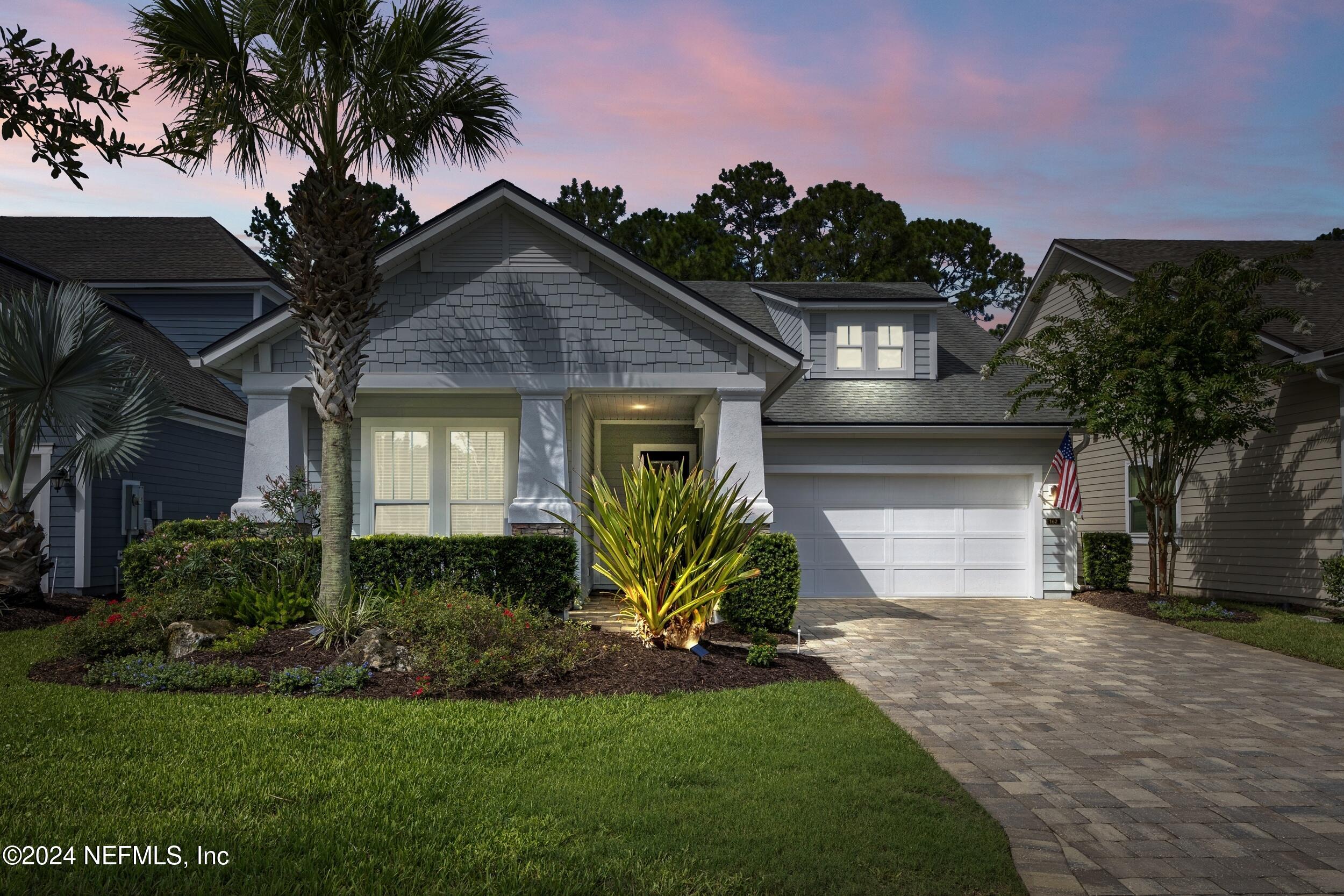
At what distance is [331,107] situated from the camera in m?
9.34

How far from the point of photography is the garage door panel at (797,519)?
53.8ft

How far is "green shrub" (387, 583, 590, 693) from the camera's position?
7461mm

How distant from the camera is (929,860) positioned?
4152mm

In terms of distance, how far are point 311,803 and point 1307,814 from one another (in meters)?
5.19

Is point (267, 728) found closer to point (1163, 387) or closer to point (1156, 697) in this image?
point (1156, 697)

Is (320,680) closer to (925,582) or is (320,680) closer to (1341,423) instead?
(925,582)

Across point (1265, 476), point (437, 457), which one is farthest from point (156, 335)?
point (1265, 476)

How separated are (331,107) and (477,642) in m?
5.53

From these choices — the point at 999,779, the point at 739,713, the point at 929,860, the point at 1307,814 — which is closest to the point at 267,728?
the point at 739,713

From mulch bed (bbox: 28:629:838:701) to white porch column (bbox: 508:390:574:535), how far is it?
3.49m

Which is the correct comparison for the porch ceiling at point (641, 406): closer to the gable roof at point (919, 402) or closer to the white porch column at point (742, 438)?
the white porch column at point (742, 438)

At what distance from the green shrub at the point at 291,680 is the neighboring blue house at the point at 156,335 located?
7.98 meters

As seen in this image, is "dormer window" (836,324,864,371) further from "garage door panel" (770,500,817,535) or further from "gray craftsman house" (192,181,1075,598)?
"garage door panel" (770,500,817,535)

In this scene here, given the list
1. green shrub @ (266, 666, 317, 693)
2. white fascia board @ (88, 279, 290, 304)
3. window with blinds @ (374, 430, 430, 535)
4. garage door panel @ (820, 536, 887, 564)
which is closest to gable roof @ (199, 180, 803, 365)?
window with blinds @ (374, 430, 430, 535)
